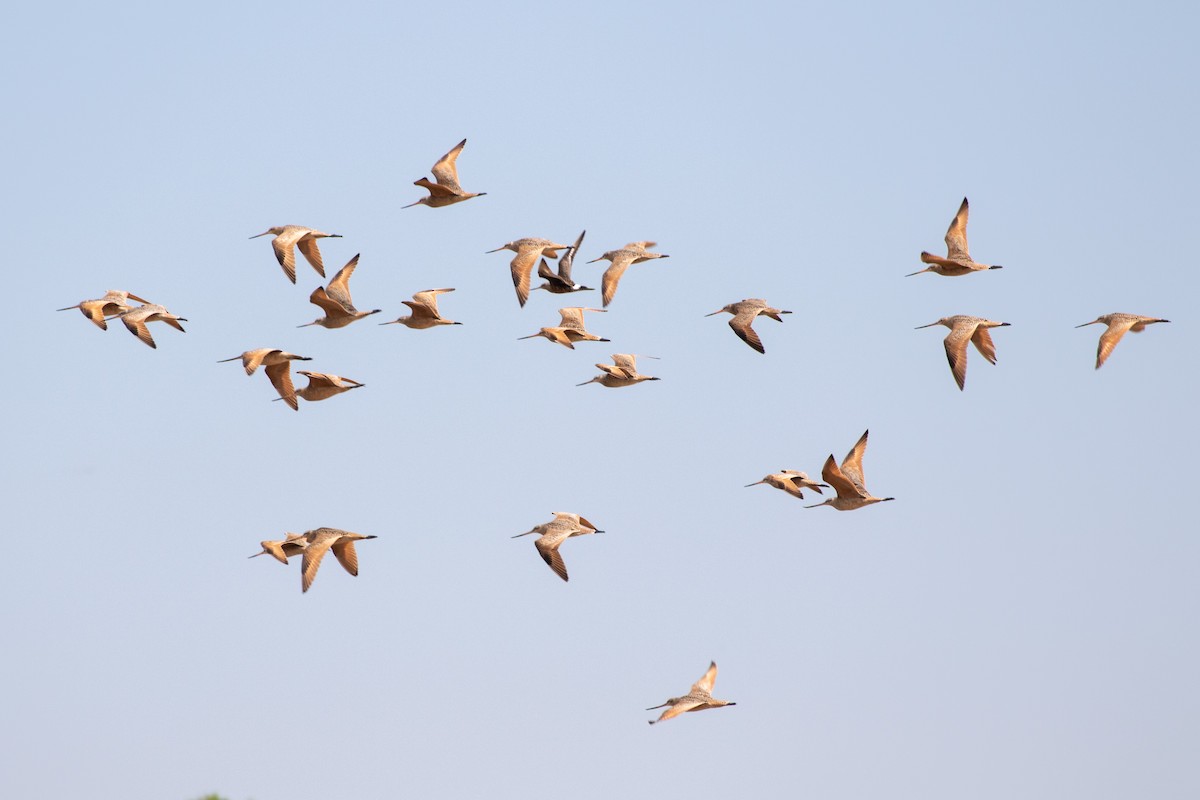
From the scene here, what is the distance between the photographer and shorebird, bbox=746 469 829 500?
30.3m

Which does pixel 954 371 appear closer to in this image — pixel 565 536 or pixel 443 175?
pixel 565 536

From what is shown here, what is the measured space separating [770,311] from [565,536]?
5.80 metres

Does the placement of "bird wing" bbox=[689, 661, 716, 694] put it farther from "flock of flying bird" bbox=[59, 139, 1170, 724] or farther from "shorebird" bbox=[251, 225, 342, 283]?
"shorebird" bbox=[251, 225, 342, 283]

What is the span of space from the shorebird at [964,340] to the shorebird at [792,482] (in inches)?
136

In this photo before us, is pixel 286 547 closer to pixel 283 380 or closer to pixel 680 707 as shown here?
pixel 283 380

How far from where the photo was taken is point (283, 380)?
29562 mm

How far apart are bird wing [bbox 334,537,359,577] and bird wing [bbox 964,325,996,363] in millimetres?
11461

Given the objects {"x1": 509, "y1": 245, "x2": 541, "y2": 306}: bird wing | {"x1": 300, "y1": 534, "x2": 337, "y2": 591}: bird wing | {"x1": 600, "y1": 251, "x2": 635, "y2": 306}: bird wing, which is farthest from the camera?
{"x1": 600, "y1": 251, "x2": 635, "y2": 306}: bird wing

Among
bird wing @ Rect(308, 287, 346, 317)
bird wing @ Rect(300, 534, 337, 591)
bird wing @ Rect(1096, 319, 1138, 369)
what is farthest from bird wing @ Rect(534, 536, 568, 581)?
bird wing @ Rect(1096, 319, 1138, 369)

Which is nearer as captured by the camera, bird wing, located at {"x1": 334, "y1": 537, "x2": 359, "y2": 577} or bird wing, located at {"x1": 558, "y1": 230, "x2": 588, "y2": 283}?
bird wing, located at {"x1": 334, "y1": 537, "x2": 359, "y2": 577}

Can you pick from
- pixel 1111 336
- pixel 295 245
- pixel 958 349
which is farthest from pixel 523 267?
pixel 1111 336

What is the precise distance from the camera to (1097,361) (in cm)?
2878

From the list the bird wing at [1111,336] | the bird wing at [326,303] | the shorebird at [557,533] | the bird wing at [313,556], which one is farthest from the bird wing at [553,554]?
the bird wing at [1111,336]

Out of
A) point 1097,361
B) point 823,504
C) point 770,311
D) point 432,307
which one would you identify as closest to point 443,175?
point 432,307
